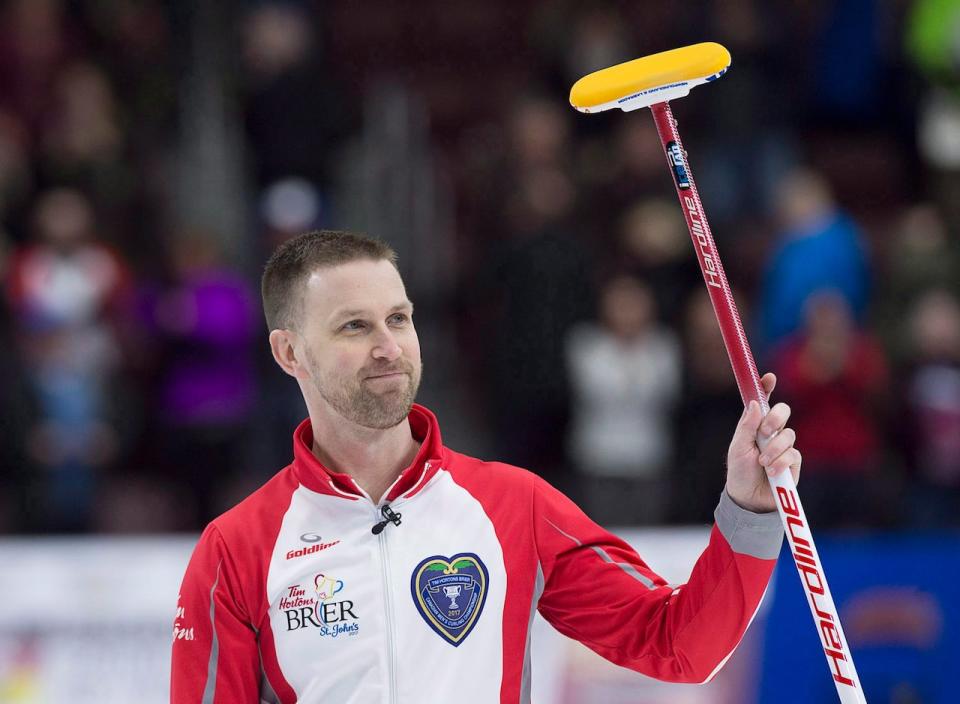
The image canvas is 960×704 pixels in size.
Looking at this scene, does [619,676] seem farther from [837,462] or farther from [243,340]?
[243,340]

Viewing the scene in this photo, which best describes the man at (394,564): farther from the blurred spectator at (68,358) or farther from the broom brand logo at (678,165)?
the blurred spectator at (68,358)

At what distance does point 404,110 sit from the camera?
38.8 ft

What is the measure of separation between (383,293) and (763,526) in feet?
3.64

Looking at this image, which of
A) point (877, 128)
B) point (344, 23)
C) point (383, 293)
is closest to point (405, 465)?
point (383, 293)

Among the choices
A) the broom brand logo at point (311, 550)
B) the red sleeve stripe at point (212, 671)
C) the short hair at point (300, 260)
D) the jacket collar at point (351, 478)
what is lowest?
the red sleeve stripe at point (212, 671)

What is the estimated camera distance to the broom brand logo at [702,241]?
3678mm

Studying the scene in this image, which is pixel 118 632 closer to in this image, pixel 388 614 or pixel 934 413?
pixel 388 614

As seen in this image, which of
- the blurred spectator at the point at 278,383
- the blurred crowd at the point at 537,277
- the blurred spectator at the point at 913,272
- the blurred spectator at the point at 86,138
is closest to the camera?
the blurred crowd at the point at 537,277

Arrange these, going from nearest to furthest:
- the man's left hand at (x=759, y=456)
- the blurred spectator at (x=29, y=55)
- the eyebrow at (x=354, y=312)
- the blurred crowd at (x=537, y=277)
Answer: the man's left hand at (x=759, y=456) → the eyebrow at (x=354, y=312) → the blurred crowd at (x=537, y=277) → the blurred spectator at (x=29, y=55)

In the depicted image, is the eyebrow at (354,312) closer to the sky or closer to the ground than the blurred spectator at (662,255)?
closer to the ground

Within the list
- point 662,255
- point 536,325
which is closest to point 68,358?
point 536,325

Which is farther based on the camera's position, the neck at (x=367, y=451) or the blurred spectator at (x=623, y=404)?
the blurred spectator at (x=623, y=404)

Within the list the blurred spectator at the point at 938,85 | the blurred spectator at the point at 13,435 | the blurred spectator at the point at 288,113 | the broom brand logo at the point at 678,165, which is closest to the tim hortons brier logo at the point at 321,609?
the broom brand logo at the point at 678,165

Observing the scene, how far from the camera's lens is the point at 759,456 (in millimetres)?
3473
